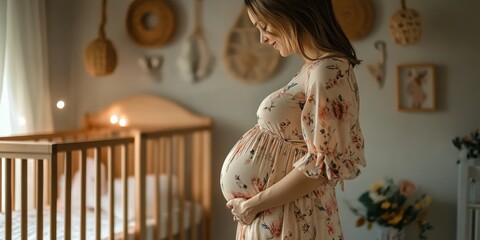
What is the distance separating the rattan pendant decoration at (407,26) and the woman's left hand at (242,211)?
1330 mm

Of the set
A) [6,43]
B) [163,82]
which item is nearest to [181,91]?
[163,82]

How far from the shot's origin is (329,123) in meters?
1.27

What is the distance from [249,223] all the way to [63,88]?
2.11 meters

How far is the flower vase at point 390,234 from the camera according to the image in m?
2.40

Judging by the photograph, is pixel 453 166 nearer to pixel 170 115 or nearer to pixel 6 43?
pixel 170 115

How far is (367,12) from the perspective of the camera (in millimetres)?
2555

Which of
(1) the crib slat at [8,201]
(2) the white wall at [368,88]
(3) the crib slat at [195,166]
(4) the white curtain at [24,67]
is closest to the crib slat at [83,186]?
(1) the crib slat at [8,201]

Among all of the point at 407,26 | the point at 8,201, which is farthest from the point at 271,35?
the point at 407,26

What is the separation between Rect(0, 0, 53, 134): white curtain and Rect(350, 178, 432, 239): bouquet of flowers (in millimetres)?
1693

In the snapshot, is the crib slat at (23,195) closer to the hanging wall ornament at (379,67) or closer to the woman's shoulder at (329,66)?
the woman's shoulder at (329,66)

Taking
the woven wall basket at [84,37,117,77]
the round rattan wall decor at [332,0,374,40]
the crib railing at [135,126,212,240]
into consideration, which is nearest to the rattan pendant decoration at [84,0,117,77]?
the woven wall basket at [84,37,117,77]

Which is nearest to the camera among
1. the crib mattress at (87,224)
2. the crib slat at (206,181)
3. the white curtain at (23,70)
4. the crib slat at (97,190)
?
the crib slat at (97,190)

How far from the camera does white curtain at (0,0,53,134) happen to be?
2629 mm

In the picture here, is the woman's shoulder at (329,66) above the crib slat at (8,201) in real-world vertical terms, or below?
above
